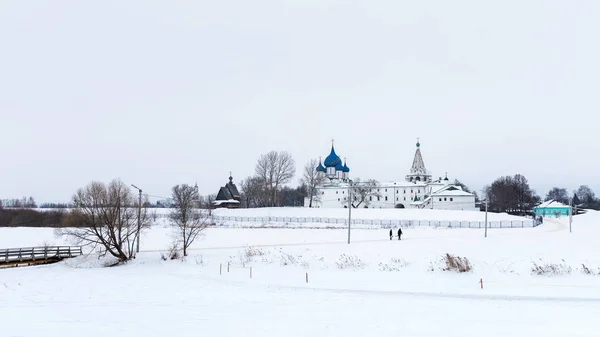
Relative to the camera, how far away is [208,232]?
60750 millimetres

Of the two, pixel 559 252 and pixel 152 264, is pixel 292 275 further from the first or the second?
pixel 559 252

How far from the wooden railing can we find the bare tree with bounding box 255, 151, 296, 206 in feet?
204

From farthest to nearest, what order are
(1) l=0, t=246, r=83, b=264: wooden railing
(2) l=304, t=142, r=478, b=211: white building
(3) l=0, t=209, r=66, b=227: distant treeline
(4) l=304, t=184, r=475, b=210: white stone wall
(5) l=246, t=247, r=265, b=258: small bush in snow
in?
1. (4) l=304, t=184, r=475, b=210: white stone wall
2. (2) l=304, t=142, r=478, b=211: white building
3. (3) l=0, t=209, r=66, b=227: distant treeline
4. (5) l=246, t=247, r=265, b=258: small bush in snow
5. (1) l=0, t=246, r=83, b=264: wooden railing

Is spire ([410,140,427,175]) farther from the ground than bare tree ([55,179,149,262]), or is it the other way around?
spire ([410,140,427,175])

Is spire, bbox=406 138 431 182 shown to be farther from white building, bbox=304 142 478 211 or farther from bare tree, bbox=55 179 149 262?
bare tree, bbox=55 179 149 262

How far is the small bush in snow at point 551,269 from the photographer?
29812 mm

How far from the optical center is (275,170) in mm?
104125

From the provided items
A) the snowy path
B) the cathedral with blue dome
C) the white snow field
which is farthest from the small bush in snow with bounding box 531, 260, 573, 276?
the cathedral with blue dome

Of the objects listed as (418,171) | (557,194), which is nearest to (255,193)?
(418,171)

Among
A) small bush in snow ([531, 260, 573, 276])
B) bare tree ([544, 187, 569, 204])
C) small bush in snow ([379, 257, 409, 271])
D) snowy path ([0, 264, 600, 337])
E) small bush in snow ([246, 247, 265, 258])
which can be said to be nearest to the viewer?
snowy path ([0, 264, 600, 337])

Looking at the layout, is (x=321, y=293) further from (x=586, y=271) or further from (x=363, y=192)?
(x=363, y=192)

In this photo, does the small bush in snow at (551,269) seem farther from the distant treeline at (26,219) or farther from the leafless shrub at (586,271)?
the distant treeline at (26,219)

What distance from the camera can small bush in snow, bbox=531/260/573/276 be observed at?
2981 cm

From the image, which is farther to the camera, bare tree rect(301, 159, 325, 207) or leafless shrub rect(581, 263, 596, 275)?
bare tree rect(301, 159, 325, 207)
